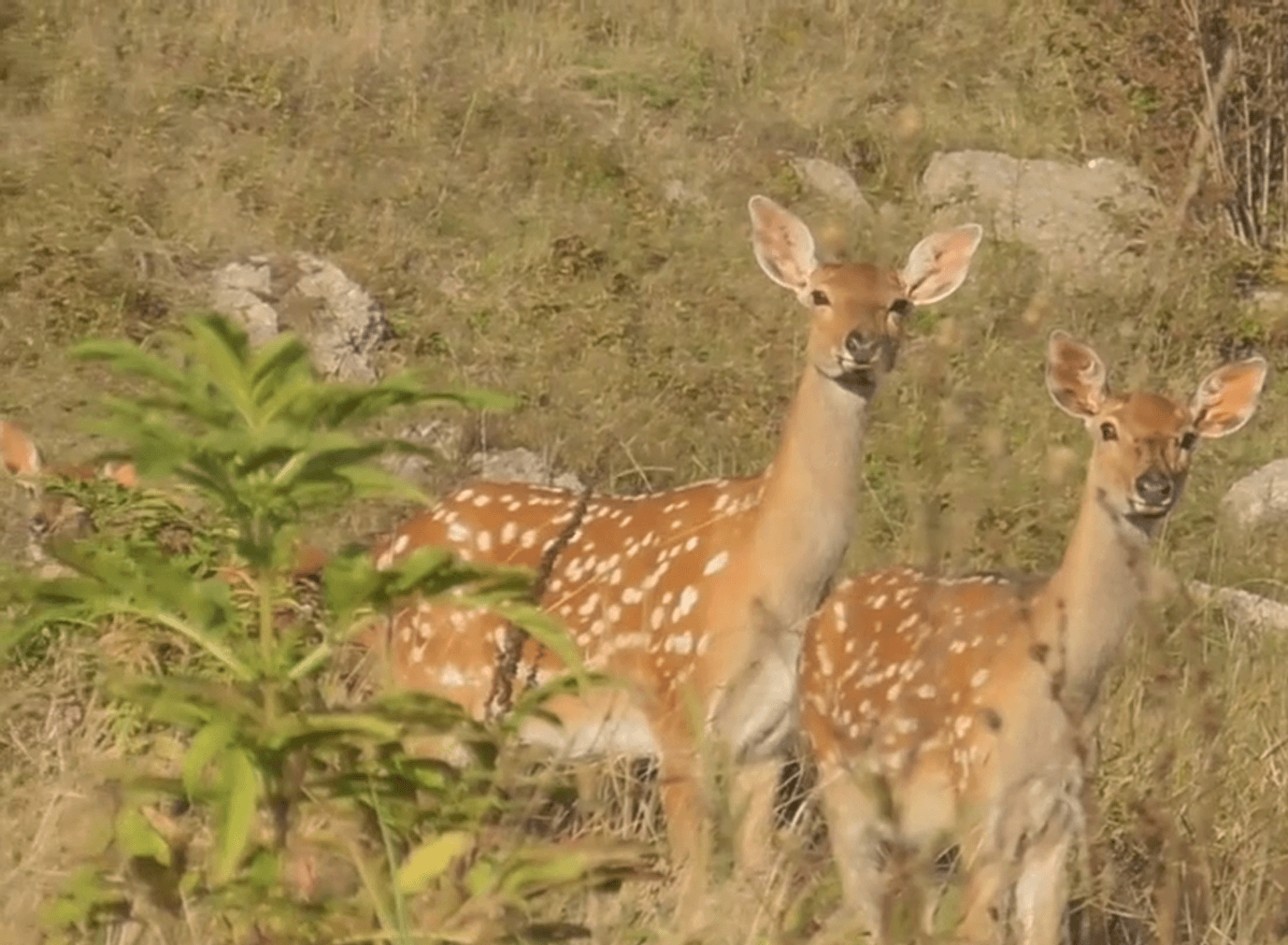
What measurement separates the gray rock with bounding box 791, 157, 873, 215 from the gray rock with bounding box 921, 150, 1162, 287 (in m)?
0.29

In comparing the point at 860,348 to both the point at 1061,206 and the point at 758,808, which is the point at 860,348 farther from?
the point at 1061,206

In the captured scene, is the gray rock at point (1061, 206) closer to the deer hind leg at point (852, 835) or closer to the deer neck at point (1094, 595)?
the deer neck at point (1094, 595)

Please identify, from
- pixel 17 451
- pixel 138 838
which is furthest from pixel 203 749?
pixel 17 451

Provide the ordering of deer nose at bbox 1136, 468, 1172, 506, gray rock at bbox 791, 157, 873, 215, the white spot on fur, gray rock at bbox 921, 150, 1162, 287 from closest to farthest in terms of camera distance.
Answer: deer nose at bbox 1136, 468, 1172, 506 → the white spot on fur → gray rock at bbox 921, 150, 1162, 287 → gray rock at bbox 791, 157, 873, 215

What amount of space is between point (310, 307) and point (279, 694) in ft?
21.7

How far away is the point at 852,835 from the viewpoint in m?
5.43

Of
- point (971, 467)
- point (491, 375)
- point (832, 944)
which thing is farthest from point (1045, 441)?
point (832, 944)

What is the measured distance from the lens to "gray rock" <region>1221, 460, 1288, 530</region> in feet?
29.7

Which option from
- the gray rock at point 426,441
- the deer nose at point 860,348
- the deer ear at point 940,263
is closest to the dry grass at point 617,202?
the gray rock at point 426,441

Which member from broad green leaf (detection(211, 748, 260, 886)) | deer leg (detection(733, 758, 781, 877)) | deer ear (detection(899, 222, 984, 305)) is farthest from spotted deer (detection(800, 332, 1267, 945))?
broad green leaf (detection(211, 748, 260, 886))

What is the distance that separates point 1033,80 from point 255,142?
4.11 m

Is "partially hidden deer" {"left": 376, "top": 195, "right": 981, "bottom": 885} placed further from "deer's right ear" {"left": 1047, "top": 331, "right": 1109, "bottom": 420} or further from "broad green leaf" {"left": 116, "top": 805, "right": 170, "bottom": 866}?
"broad green leaf" {"left": 116, "top": 805, "right": 170, "bottom": 866}

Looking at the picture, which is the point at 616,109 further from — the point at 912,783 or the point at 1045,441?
the point at 912,783

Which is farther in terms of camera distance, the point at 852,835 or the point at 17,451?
the point at 17,451
